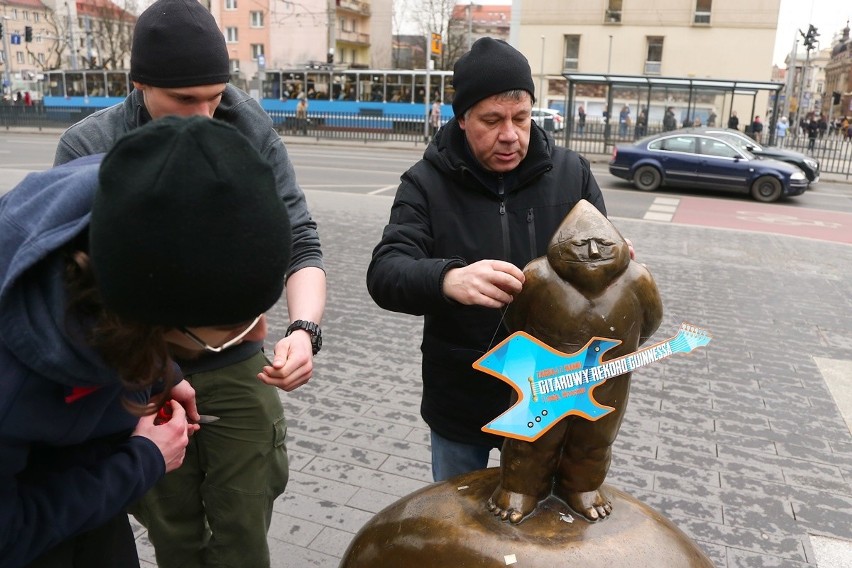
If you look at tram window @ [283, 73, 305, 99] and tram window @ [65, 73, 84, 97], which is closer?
tram window @ [283, 73, 305, 99]

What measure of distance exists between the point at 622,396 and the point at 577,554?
14.1 inches

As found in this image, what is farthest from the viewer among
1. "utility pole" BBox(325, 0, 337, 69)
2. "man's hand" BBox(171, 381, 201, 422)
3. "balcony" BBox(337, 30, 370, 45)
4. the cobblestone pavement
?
"balcony" BBox(337, 30, 370, 45)

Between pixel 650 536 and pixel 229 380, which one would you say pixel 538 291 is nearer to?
pixel 650 536

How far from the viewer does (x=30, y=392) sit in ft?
3.82

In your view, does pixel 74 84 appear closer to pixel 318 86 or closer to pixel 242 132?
pixel 318 86

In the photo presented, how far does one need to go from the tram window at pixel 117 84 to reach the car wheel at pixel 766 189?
25654 mm

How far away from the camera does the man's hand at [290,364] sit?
1810 mm

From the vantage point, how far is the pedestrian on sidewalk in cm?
96

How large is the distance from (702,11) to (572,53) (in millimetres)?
6945

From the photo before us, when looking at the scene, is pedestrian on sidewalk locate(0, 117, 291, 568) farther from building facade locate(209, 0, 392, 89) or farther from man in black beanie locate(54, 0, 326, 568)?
building facade locate(209, 0, 392, 89)

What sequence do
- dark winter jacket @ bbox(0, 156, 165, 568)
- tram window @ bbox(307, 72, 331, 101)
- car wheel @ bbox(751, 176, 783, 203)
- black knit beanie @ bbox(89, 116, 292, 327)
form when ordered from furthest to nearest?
tram window @ bbox(307, 72, 331, 101) < car wheel @ bbox(751, 176, 783, 203) < dark winter jacket @ bbox(0, 156, 165, 568) < black knit beanie @ bbox(89, 116, 292, 327)

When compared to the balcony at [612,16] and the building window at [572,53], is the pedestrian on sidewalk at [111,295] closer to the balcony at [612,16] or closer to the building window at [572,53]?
the building window at [572,53]

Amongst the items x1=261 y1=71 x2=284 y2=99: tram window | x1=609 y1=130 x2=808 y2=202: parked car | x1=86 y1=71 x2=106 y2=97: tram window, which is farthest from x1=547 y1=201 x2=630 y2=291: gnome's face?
x1=86 y1=71 x2=106 y2=97: tram window

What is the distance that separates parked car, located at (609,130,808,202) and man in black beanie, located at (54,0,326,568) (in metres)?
13.3
